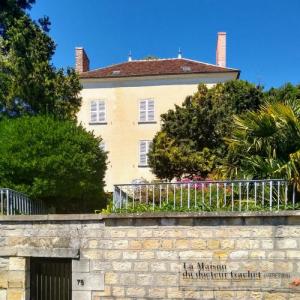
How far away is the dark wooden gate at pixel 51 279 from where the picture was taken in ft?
32.1

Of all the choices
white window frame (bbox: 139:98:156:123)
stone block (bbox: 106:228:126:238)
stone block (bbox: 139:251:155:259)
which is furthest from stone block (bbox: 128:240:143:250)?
white window frame (bbox: 139:98:156:123)

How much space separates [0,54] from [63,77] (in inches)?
84.4

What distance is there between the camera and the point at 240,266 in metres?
8.53

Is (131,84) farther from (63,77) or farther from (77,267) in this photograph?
(77,267)

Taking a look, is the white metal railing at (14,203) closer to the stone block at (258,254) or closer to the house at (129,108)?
the stone block at (258,254)

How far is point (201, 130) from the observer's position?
1669 cm

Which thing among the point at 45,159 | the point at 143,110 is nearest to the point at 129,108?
the point at 143,110

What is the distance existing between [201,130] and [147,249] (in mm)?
8471

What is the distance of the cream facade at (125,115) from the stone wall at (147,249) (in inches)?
602

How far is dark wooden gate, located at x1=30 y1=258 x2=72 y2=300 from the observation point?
386 inches

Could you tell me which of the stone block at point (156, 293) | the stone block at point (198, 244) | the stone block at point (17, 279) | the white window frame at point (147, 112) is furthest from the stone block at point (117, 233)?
the white window frame at point (147, 112)

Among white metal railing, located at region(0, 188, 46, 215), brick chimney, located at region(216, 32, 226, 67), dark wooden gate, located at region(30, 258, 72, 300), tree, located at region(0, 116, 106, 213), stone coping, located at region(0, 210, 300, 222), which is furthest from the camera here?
brick chimney, located at region(216, 32, 226, 67)

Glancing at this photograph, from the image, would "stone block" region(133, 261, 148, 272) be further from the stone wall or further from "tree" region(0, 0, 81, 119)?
"tree" region(0, 0, 81, 119)

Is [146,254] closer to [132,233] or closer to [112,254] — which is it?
[132,233]
